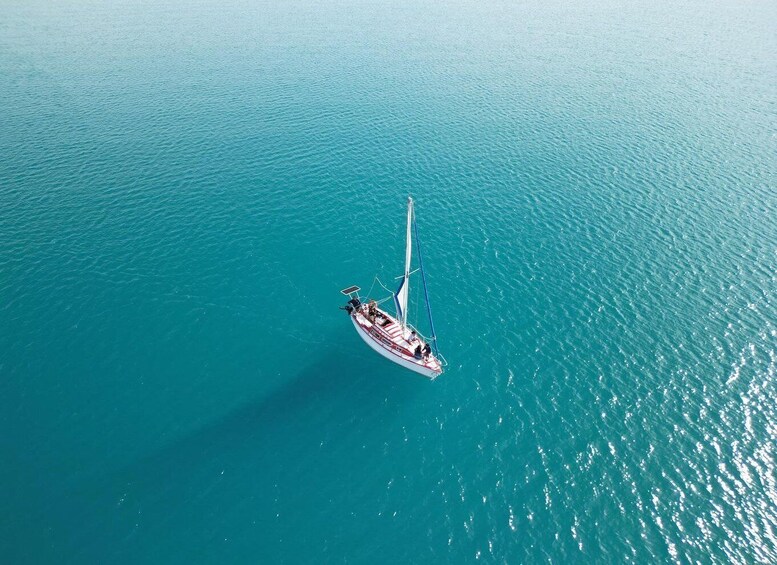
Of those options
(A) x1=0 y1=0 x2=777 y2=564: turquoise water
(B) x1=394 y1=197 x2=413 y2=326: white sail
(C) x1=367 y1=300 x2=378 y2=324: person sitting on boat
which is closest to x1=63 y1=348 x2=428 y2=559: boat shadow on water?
(A) x1=0 y1=0 x2=777 y2=564: turquoise water

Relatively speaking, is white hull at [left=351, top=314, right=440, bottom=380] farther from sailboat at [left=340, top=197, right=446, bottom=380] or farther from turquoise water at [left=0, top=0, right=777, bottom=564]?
turquoise water at [left=0, top=0, right=777, bottom=564]

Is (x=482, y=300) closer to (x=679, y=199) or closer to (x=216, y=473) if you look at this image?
(x=216, y=473)

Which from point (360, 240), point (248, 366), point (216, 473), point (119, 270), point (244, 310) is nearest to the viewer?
point (216, 473)

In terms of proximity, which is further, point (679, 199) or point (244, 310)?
point (679, 199)

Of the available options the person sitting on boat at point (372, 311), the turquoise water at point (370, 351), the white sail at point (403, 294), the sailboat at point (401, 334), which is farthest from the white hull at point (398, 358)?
the white sail at point (403, 294)

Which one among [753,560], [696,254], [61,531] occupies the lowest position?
[61,531]

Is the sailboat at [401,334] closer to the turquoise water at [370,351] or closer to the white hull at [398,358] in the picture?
the white hull at [398,358]

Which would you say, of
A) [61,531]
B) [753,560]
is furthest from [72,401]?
[753,560]

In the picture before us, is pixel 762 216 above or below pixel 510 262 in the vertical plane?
above
